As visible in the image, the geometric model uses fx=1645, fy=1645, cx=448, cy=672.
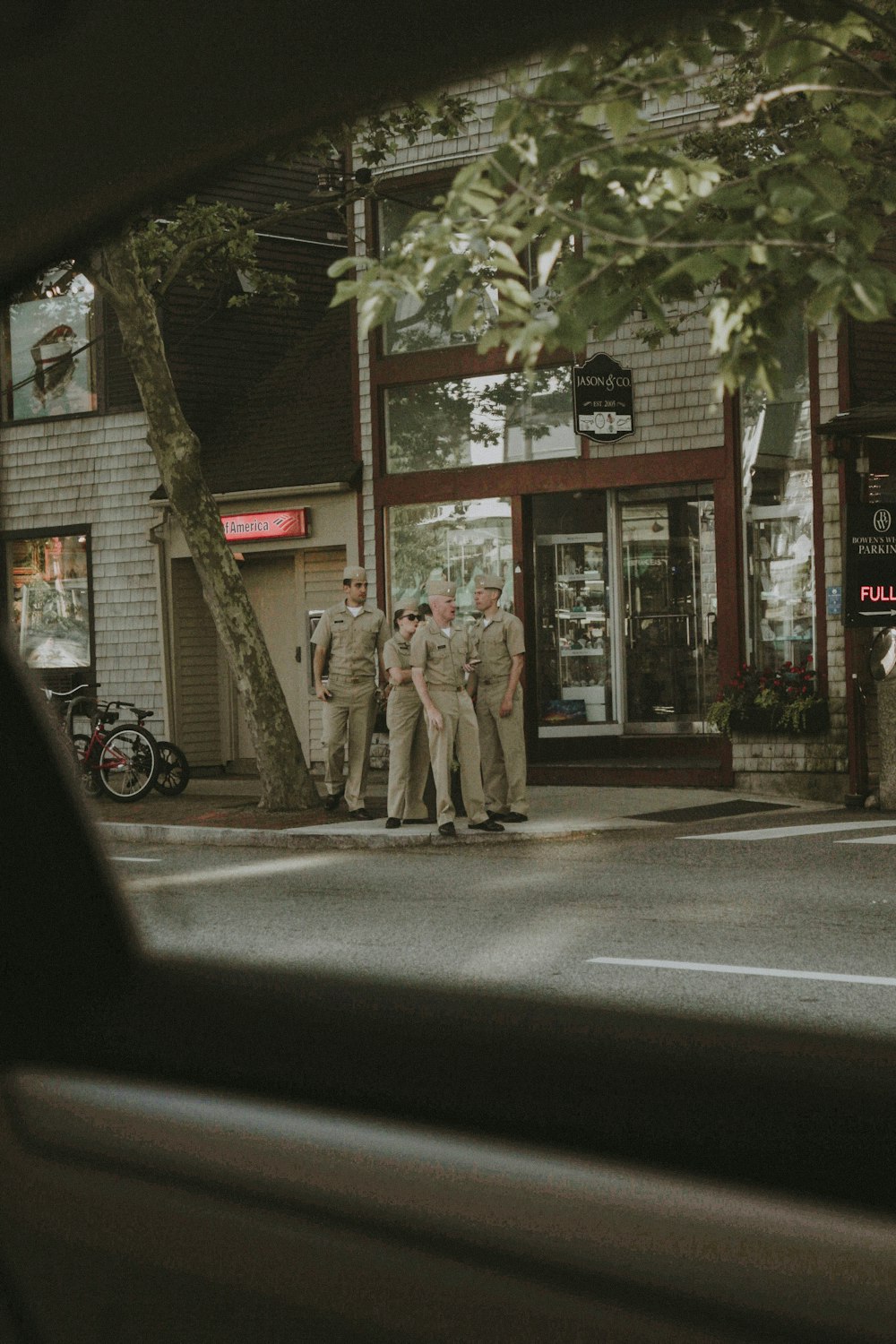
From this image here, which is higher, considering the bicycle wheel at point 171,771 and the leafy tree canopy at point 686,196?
the leafy tree canopy at point 686,196

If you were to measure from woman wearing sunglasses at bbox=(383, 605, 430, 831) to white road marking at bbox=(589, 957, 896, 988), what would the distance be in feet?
31.0

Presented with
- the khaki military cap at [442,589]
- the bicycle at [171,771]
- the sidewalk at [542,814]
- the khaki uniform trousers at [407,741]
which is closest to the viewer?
the sidewalk at [542,814]

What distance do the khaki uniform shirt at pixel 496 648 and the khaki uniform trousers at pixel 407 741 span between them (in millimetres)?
539

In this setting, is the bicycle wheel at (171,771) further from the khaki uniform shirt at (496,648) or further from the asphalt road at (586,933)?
the khaki uniform shirt at (496,648)

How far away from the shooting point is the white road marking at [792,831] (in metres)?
1.48

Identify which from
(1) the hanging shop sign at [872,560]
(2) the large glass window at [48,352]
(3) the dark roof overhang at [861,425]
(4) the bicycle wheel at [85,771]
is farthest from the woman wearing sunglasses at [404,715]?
(3) the dark roof overhang at [861,425]

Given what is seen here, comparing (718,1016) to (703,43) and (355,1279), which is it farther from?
(703,43)

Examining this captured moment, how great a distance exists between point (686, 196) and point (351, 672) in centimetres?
1147

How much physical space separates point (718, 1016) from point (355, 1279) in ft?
1.14

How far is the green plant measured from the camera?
1959mm

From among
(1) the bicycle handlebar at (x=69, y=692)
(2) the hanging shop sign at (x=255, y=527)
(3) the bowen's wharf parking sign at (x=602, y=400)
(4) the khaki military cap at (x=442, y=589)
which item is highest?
(2) the hanging shop sign at (x=255, y=527)

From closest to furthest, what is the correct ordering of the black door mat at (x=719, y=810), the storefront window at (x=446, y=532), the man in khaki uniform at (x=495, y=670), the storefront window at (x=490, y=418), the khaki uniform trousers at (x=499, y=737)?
the storefront window at (x=490, y=418) < the black door mat at (x=719, y=810) < the storefront window at (x=446, y=532) < the khaki uniform trousers at (x=499, y=737) < the man in khaki uniform at (x=495, y=670)

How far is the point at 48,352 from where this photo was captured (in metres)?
1.68

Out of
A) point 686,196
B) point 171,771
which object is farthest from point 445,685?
point 686,196
